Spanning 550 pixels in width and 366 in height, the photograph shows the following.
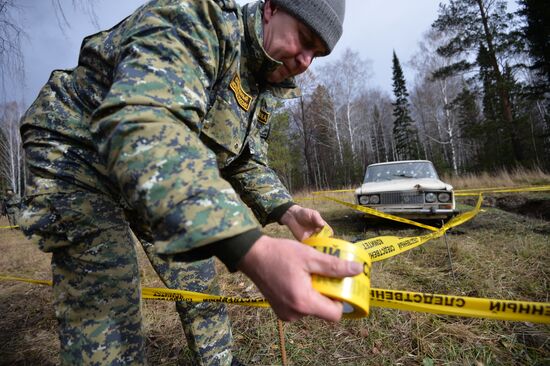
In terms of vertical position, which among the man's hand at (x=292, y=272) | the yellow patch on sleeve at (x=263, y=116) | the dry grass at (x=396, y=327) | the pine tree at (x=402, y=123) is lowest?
the dry grass at (x=396, y=327)

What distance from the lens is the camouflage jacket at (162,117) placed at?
731 mm

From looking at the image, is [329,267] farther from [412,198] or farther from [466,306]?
[412,198]

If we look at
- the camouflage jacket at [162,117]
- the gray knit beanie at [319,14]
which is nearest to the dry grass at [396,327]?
the camouflage jacket at [162,117]

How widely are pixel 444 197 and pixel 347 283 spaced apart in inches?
226

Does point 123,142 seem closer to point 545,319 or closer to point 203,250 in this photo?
point 203,250

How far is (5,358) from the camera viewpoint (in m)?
2.45

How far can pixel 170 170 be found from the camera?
748mm

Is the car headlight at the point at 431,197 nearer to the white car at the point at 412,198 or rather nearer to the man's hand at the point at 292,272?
the white car at the point at 412,198

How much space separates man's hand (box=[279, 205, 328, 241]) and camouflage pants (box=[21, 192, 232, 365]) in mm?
756

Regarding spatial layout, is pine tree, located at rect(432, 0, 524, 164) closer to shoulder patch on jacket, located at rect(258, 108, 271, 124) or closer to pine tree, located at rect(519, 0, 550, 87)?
pine tree, located at rect(519, 0, 550, 87)

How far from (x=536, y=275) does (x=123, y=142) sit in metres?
3.94

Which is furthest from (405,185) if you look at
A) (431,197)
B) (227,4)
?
(227,4)

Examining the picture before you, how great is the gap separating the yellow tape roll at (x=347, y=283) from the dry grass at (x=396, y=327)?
1.46 m

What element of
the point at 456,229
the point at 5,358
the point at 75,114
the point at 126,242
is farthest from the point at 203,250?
the point at 456,229
